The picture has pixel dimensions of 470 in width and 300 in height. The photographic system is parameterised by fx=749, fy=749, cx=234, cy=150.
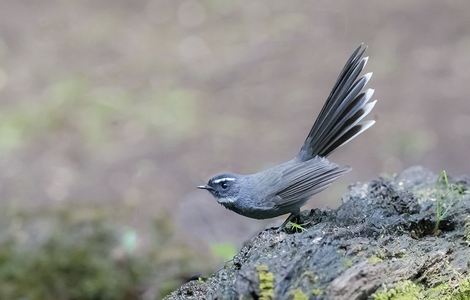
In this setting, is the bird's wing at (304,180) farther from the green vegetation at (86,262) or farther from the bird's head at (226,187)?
the green vegetation at (86,262)

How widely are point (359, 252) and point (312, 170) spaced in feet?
3.74

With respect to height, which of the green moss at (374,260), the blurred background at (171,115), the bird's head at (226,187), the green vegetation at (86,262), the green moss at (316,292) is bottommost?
the green moss at (316,292)

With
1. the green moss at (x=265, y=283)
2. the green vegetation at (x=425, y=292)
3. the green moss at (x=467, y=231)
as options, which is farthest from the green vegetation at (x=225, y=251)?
the green moss at (x=265, y=283)

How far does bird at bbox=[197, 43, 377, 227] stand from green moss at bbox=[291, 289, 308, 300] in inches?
49.8

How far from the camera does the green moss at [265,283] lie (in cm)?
292

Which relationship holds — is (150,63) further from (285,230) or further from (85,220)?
(285,230)

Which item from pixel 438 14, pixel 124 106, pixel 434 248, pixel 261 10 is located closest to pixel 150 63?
pixel 124 106

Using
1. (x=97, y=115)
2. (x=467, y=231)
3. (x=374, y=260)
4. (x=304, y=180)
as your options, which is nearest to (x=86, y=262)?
(x=304, y=180)

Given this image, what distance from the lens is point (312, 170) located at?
14.2 ft

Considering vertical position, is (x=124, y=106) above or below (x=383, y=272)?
above

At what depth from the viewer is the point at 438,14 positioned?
12164 mm

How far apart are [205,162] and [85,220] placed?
3027 mm

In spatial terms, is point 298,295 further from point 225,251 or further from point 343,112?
point 225,251

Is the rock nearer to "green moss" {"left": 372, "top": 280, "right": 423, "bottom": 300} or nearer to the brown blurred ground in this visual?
"green moss" {"left": 372, "top": 280, "right": 423, "bottom": 300}
